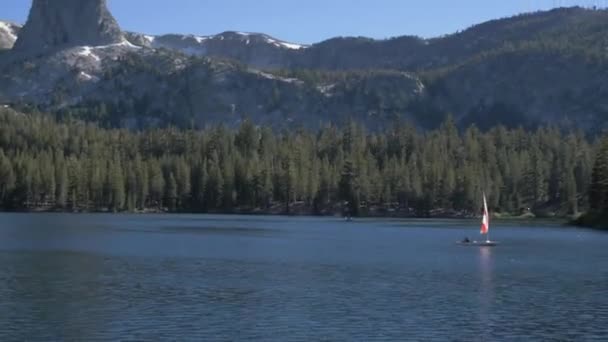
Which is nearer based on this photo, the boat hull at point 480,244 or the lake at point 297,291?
the lake at point 297,291

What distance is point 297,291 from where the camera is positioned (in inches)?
2653

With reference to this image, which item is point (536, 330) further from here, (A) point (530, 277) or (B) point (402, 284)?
(A) point (530, 277)

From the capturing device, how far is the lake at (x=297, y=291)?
5138 cm

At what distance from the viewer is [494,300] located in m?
64.9

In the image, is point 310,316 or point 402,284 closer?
point 310,316

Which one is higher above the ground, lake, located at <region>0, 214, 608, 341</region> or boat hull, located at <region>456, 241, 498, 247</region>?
boat hull, located at <region>456, 241, 498, 247</region>

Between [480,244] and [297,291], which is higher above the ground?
[480,244]

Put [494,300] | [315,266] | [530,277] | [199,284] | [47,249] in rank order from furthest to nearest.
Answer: [47,249] < [315,266] < [530,277] < [199,284] < [494,300]

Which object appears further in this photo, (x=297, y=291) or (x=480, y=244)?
(x=480, y=244)

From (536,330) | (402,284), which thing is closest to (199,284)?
(402,284)

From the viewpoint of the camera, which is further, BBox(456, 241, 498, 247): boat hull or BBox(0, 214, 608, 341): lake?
BBox(456, 241, 498, 247): boat hull

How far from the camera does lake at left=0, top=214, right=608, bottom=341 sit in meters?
51.4

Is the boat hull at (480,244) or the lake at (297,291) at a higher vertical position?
the boat hull at (480,244)

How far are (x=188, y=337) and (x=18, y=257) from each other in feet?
152
